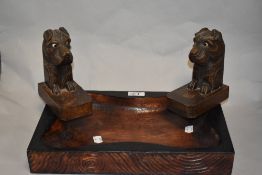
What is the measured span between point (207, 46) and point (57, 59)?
71cm

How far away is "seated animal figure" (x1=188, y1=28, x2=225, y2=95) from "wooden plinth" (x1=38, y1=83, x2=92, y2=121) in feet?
1.76

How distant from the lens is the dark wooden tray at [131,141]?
2.13 metres

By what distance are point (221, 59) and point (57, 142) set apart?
876 millimetres

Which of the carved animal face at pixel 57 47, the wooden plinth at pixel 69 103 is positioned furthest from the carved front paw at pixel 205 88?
the carved animal face at pixel 57 47

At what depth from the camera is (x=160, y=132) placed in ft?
7.91

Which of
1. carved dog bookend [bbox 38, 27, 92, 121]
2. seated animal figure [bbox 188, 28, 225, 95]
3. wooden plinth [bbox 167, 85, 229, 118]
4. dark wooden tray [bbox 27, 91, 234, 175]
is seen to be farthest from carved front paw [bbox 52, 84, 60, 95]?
seated animal figure [bbox 188, 28, 225, 95]

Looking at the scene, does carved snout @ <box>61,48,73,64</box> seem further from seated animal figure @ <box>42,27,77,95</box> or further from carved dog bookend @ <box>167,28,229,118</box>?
carved dog bookend @ <box>167,28,229,118</box>

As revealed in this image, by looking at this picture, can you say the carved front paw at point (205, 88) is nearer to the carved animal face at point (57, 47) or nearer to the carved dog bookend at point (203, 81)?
the carved dog bookend at point (203, 81)

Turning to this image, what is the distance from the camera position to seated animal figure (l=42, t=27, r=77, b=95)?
2.30m

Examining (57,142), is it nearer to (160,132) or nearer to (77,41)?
(160,132)

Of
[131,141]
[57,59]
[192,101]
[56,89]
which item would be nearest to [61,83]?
[56,89]

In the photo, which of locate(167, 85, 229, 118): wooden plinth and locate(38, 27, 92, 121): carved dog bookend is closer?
locate(38, 27, 92, 121): carved dog bookend

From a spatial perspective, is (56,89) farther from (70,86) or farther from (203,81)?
(203,81)

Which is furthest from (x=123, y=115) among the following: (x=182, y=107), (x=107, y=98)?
(x=182, y=107)
